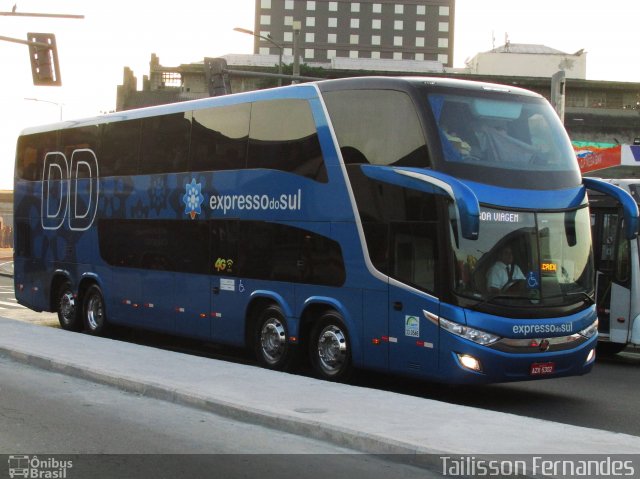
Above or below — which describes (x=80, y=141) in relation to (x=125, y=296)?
above

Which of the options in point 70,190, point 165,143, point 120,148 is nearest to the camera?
point 165,143

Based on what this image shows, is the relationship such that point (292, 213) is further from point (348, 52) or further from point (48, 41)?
point (348, 52)

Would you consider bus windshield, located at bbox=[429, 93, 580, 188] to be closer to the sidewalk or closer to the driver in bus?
the driver in bus

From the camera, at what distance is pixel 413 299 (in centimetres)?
1183

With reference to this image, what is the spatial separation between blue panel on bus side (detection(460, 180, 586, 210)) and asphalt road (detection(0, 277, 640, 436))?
96.6 inches

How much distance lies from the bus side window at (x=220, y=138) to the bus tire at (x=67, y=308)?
16.6 feet

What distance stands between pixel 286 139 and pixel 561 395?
517cm

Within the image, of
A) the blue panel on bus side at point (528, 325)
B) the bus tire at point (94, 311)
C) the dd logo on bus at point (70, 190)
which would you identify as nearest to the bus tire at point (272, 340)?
the blue panel on bus side at point (528, 325)

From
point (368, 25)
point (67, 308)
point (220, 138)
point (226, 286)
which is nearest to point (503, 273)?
point (226, 286)

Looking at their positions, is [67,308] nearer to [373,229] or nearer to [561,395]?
[373,229]

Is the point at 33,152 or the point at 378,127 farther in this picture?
the point at 33,152

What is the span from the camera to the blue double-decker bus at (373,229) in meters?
11.5

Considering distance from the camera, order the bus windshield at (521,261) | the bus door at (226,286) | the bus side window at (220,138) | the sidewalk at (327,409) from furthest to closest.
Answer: the bus side window at (220,138), the bus door at (226,286), the bus windshield at (521,261), the sidewalk at (327,409)

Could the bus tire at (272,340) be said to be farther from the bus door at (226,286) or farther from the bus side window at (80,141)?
the bus side window at (80,141)
